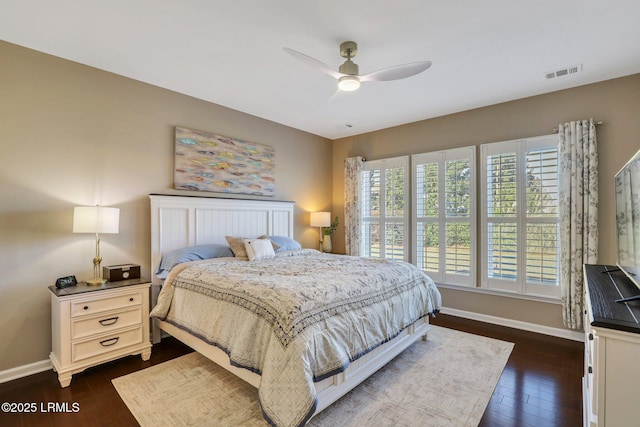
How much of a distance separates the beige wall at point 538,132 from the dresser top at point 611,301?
4.30ft

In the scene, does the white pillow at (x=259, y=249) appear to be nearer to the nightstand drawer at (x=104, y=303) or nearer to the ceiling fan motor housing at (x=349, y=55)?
the nightstand drawer at (x=104, y=303)

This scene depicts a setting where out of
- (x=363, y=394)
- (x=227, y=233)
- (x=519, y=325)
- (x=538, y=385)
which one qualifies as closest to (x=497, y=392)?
(x=538, y=385)

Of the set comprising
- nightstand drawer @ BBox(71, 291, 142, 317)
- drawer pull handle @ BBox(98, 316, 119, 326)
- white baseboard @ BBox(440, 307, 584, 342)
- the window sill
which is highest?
nightstand drawer @ BBox(71, 291, 142, 317)

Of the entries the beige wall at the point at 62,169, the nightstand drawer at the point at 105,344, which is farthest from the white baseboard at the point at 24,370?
the nightstand drawer at the point at 105,344

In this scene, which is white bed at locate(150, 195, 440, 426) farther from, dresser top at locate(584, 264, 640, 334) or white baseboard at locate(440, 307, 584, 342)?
dresser top at locate(584, 264, 640, 334)

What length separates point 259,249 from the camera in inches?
137

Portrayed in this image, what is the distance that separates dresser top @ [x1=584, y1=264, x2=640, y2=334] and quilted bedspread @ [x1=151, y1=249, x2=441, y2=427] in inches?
52.3

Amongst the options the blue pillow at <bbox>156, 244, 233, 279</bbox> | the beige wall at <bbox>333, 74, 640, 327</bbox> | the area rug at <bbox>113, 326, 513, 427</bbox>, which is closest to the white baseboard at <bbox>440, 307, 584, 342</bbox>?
the beige wall at <bbox>333, 74, 640, 327</bbox>

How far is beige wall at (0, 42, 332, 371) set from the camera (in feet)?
8.49

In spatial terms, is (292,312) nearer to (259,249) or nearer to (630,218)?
(259,249)

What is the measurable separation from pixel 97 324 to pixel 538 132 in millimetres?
5048

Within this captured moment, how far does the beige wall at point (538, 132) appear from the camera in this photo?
3.16 metres

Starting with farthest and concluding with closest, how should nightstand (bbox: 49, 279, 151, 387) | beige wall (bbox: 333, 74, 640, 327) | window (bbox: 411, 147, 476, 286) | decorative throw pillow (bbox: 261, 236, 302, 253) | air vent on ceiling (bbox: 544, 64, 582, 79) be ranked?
window (bbox: 411, 147, 476, 286)
decorative throw pillow (bbox: 261, 236, 302, 253)
beige wall (bbox: 333, 74, 640, 327)
air vent on ceiling (bbox: 544, 64, 582, 79)
nightstand (bbox: 49, 279, 151, 387)

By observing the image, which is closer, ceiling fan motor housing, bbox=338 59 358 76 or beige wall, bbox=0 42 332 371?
ceiling fan motor housing, bbox=338 59 358 76
